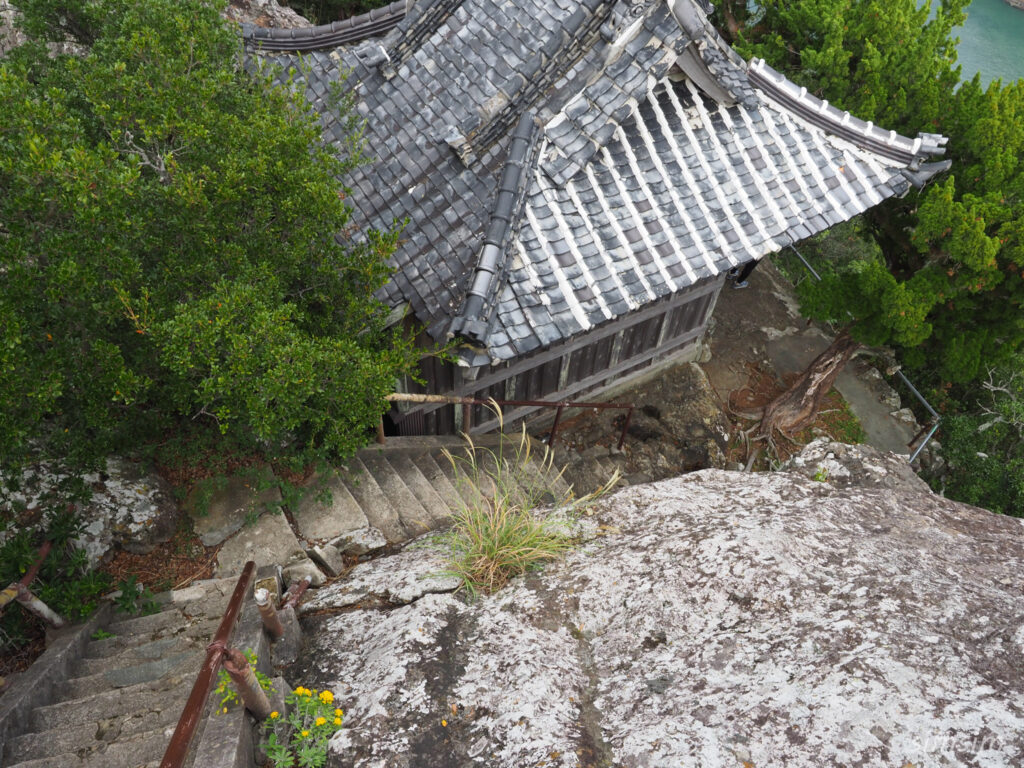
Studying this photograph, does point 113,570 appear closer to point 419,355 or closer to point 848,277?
point 419,355

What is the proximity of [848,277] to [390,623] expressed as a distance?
8.63m

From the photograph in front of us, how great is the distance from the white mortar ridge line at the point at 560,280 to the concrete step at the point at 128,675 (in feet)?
14.1

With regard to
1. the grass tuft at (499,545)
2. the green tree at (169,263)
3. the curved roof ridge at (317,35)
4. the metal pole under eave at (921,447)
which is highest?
the curved roof ridge at (317,35)

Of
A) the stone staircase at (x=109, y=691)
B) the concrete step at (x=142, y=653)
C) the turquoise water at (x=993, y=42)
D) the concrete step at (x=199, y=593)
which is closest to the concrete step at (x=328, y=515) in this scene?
the concrete step at (x=199, y=593)

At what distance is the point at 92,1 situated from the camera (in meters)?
6.83

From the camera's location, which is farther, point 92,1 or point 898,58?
point 898,58

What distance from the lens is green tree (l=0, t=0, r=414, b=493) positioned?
4047 mm

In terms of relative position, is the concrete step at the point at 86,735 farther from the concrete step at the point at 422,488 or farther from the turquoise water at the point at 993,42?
the turquoise water at the point at 993,42

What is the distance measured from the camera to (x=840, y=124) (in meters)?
7.38

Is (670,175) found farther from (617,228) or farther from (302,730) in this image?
(302,730)

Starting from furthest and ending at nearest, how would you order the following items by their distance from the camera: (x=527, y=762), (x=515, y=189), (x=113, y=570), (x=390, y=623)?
(x=515, y=189), (x=113, y=570), (x=390, y=623), (x=527, y=762)

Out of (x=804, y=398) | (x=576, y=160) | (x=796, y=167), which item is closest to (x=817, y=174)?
(x=796, y=167)

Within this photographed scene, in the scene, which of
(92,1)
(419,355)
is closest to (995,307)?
(419,355)

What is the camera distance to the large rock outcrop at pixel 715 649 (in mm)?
2945
